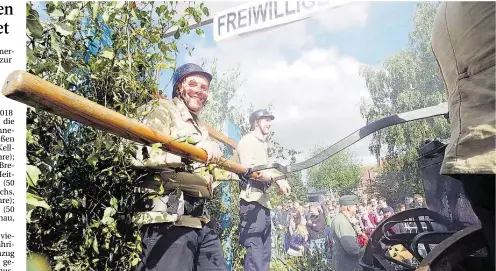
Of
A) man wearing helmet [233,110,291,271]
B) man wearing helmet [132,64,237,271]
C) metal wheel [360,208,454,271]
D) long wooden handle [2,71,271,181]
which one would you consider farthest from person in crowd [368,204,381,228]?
long wooden handle [2,71,271,181]

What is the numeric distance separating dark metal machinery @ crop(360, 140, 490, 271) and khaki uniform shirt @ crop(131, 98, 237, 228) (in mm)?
647

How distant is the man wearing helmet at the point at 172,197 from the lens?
1156mm

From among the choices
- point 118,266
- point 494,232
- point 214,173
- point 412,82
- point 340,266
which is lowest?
point 340,266

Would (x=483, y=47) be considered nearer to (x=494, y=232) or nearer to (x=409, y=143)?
(x=494, y=232)

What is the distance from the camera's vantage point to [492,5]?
67 centimetres

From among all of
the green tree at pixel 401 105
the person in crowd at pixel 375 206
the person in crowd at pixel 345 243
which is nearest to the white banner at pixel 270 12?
the person in crowd at pixel 345 243

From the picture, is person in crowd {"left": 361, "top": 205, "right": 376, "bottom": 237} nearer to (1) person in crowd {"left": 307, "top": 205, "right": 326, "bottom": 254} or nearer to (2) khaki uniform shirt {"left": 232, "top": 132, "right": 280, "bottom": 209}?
(1) person in crowd {"left": 307, "top": 205, "right": 326, "bottom": 254}

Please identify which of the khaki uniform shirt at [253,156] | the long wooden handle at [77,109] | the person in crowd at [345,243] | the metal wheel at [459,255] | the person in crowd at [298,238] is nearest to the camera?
the long wooden handle at [77,109]

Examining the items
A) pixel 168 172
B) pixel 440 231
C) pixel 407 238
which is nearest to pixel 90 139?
pixel 168 172

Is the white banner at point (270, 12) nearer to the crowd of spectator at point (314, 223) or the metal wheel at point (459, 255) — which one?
the metal wheel at point (459, 255)

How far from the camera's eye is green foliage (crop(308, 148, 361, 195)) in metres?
4.52

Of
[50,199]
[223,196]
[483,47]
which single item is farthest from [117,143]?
[223,196]

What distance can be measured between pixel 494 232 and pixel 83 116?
0.83 metres

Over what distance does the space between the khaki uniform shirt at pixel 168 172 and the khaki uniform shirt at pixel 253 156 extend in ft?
3.97
